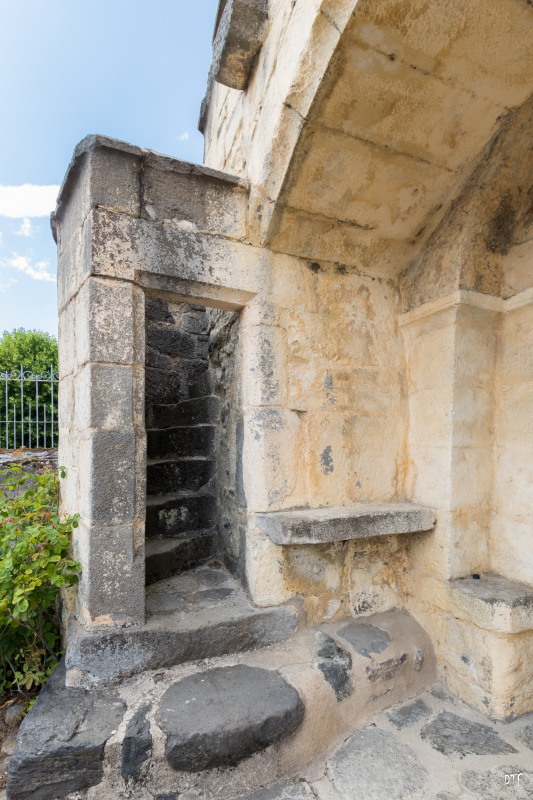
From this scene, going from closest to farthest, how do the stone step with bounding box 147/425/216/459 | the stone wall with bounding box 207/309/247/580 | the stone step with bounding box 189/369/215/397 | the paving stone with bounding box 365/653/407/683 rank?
the paving stone with bounding box 365/653/407/683 < the stone wall with bounding box 207/309/247/580 < the stone step with bounding box 147/425/216/459 < the stone step with bounding box 189/369/215/397

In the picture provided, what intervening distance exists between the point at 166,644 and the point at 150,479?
48.5 inches

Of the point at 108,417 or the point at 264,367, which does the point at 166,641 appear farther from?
the point at 264,367

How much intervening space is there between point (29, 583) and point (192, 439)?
1404mm

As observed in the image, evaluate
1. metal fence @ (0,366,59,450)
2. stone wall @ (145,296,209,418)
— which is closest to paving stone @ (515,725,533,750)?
stone wall @ (145,296,209,418)

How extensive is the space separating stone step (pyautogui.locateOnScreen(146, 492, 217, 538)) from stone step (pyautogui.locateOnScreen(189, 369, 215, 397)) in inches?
30.0

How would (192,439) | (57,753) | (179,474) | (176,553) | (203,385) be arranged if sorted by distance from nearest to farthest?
(57,753) → (176,553) → (179,474) → (192,439) → (203,385)

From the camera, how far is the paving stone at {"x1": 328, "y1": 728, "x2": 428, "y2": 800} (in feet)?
5.19

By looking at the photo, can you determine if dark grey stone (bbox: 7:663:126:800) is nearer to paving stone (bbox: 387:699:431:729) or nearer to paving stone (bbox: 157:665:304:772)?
paving stone (bbox: 157:665:304:772)

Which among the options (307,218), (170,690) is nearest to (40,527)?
(170,690)

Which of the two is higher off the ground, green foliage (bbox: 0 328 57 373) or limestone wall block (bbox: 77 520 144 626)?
green foliage (bbox: 0 328 57 373)

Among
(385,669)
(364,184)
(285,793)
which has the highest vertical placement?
(364,184)

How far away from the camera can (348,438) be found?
7.51 ft

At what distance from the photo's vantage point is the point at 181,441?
9.96 feet

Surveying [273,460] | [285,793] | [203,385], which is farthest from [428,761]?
[203,385]
